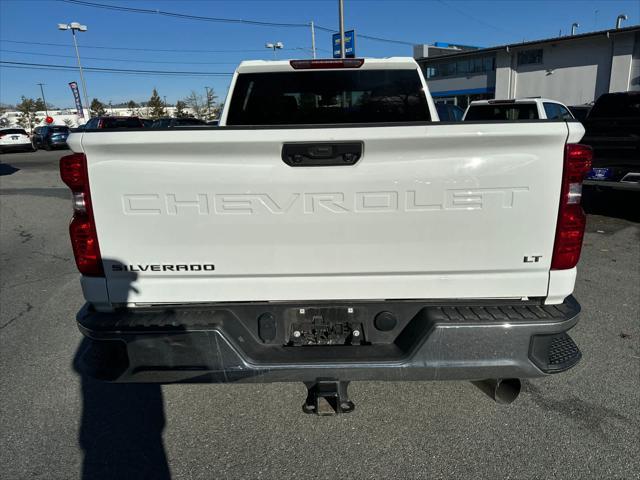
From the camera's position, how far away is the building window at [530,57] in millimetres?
36406

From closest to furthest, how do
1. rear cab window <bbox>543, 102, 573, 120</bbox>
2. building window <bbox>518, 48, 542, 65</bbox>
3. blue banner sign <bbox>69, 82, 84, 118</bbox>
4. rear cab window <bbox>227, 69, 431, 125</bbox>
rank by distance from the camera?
rear cab window <bbox>227, 69, 431, 125</bbox> → rear cab window <bbox>543, 102, 573, 120</bbox> → building window <bbox>518, 48, 542, 65</bbox> → blue banner sign <bbox>69, 82, 84, 118</bbox>

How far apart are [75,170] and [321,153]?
1.15 metres

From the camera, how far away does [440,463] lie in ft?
8.28

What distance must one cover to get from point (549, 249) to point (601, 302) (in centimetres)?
305

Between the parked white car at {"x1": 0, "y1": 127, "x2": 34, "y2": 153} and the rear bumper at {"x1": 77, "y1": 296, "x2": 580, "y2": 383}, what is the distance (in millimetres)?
33128

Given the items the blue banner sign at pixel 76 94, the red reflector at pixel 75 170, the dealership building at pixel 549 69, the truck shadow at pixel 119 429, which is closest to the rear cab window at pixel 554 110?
the truck shadow at pixel 119 429

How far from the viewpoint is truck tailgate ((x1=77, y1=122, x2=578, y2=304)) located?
6.98 feet

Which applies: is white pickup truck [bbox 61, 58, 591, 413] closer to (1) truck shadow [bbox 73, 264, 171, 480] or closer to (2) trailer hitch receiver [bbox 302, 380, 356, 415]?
(2) trailer hitch receiver [bbox 302, 380, 356, 415]

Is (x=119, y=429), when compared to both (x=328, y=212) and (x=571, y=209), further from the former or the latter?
(x=571, y=209)

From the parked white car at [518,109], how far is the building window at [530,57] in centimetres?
2898

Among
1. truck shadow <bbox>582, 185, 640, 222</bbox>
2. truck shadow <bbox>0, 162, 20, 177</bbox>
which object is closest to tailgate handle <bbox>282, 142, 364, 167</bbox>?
truck shadow <bbox>582, 185, 640, 222</bbox>

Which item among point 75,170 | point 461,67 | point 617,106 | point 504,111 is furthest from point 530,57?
point 75,170

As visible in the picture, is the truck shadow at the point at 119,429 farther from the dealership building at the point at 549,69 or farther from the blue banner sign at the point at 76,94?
the blue banner sign at the point at 76,94

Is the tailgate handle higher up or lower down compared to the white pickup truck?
higher up
